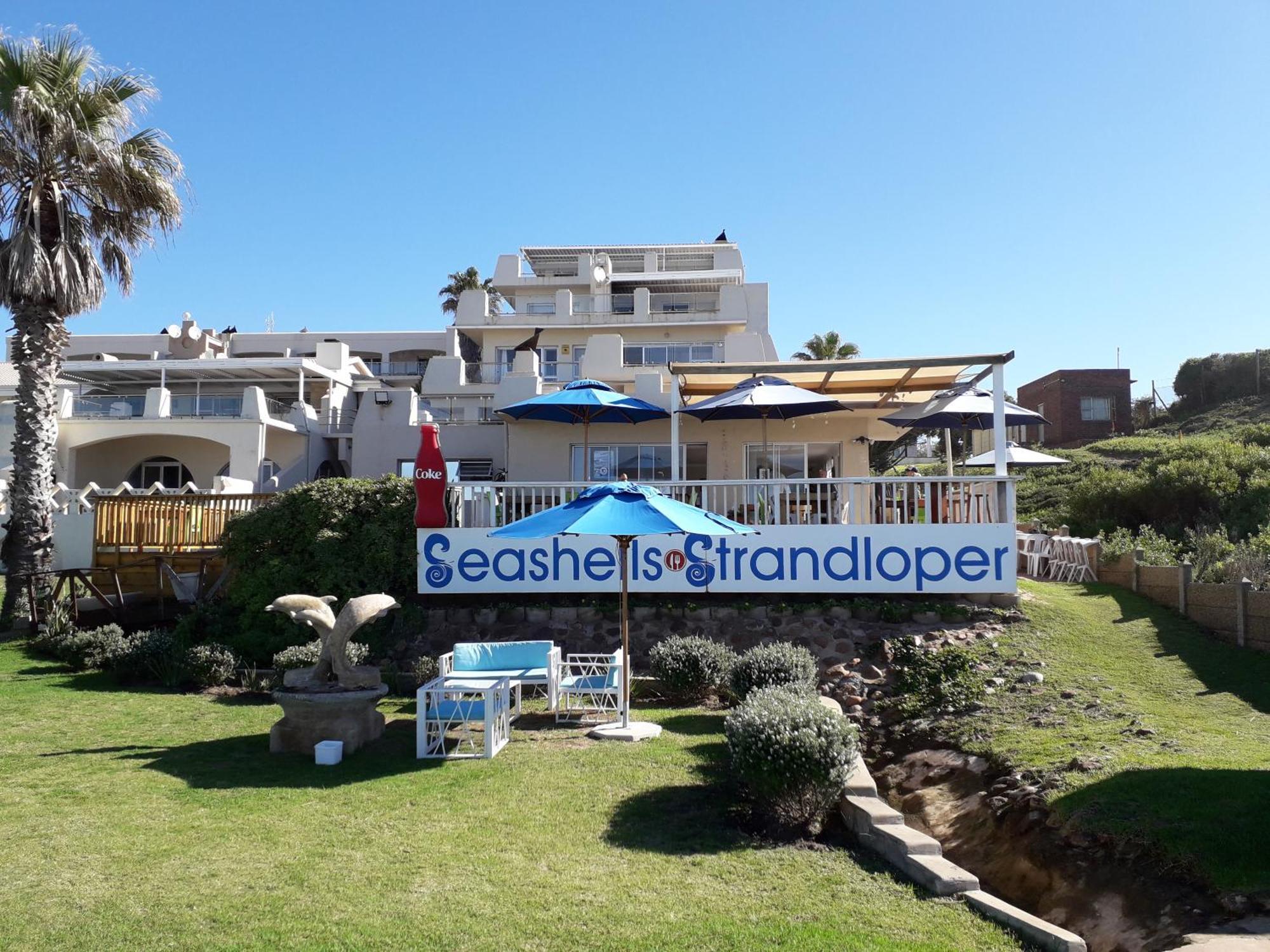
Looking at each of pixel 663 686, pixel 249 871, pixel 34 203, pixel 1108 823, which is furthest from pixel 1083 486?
pixel 34 203

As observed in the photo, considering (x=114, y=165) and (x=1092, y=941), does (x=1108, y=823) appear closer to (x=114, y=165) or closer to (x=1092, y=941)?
(x=1092, y=941)

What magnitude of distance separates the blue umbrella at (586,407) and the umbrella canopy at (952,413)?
13.6 ft

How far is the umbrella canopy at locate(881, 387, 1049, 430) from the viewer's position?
46.1ft

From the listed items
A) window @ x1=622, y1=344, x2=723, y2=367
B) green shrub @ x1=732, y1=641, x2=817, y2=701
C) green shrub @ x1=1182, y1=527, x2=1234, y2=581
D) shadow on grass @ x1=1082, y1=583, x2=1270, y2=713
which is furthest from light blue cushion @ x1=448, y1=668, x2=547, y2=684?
window @ x1=622, y1=344, x2=723, y2=367

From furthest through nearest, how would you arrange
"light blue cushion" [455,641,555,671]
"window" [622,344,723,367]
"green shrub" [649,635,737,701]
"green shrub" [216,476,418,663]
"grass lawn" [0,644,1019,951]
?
1. "window" [622,344,723,367]
2. "green shrub" [216,476,418,663]
3. "green shrub" [649,635,737,701]
4. "light blue cushion" [455,641,555,671]
5. "grass lawn" [0,644,1019,951]

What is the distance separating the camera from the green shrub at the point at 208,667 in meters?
11.9

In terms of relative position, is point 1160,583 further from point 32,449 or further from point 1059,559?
point 32,449

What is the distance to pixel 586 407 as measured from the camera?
16.0 metres

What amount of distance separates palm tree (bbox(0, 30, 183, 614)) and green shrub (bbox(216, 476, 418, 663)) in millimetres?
4521

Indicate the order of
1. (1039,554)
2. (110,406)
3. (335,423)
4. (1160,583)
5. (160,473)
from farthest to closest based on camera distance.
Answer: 1. (335,423)
2. (160,473)
3. (110,406)
4. (1039,554)
5. (1160,583)

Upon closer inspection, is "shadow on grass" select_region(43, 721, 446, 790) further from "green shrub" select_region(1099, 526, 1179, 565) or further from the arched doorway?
the arched doorway

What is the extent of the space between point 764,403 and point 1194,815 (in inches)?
347

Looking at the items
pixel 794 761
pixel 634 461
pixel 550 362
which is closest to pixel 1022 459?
pixel 634 461

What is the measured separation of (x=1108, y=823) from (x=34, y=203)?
1772 centimetres
